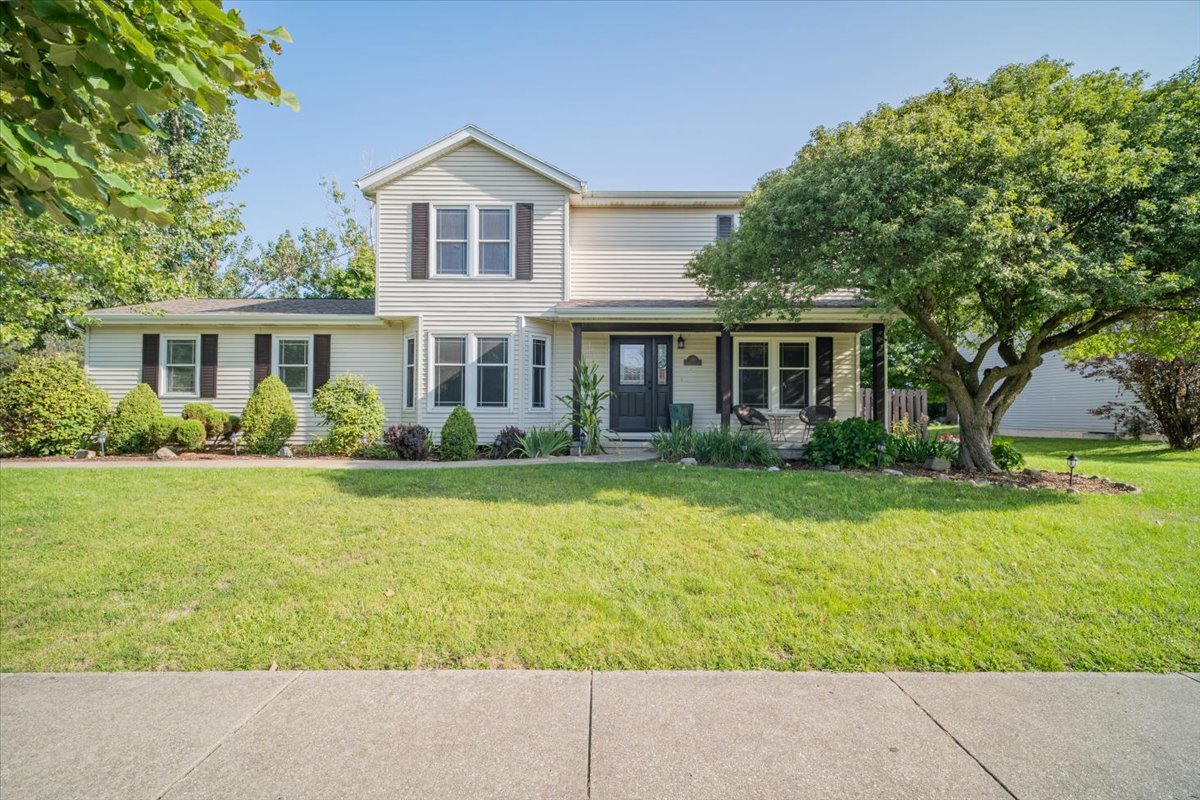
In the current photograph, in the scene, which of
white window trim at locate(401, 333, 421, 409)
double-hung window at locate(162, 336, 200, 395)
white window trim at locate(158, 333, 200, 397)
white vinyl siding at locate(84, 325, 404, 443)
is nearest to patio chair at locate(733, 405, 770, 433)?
white window trim at locate(401, 333, 421, 409)

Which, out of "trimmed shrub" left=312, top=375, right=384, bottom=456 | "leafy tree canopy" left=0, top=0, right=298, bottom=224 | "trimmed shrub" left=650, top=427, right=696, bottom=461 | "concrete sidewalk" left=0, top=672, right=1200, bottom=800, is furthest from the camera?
"trimmed shrub" left=312, top=375, right=384, bottom=456

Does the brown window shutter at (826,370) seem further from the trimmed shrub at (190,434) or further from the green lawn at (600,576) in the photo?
the trimmed shrub at (190,434)

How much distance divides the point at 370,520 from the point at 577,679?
12.1 ft

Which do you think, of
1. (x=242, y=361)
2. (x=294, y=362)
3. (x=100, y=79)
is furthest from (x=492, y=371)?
(x=100, y=79)

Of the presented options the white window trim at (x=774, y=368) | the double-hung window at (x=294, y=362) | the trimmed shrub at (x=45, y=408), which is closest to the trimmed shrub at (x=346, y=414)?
the double-hung window at (x=294, y=362)

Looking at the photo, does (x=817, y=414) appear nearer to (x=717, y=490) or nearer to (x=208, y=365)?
(x=717, y=490)

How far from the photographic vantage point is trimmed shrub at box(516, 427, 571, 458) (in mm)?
10695

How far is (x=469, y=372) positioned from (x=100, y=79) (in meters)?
10.2

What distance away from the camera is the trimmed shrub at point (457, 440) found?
418 inches

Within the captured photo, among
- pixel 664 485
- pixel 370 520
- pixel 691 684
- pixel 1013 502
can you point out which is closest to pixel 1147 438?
pixel 1013 502

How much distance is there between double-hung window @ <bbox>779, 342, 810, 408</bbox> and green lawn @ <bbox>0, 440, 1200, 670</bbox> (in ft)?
17.8

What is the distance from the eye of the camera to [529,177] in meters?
12.3

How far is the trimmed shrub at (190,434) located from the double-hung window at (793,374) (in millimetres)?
12834

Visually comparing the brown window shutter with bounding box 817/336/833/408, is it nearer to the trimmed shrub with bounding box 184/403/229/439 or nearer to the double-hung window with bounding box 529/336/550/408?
the double-hung window with bounding box 529/336/550/408
